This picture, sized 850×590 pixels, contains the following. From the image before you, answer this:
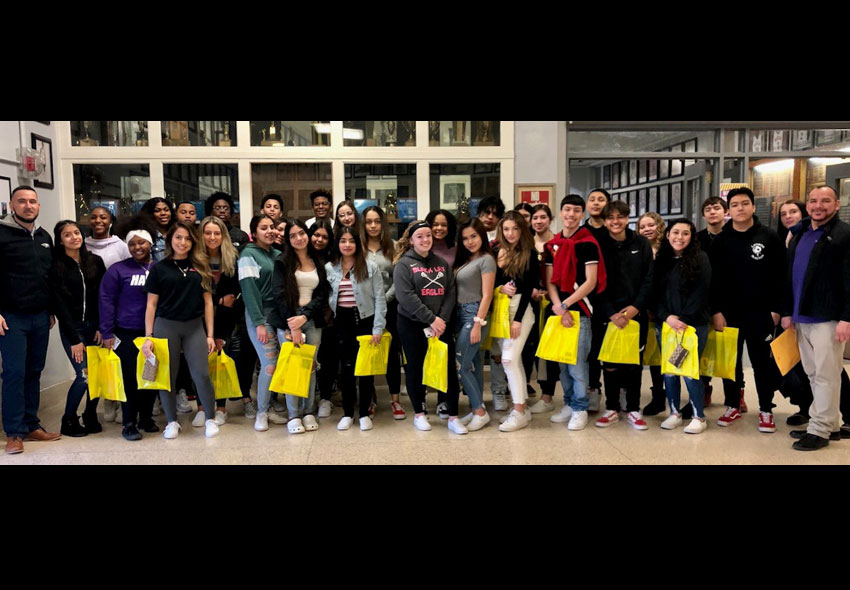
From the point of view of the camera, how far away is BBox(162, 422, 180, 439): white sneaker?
4238mm

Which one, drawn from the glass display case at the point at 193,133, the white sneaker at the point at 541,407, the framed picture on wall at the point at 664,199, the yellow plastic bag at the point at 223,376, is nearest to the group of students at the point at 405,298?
the yellow plastic bag at the point at 223,376

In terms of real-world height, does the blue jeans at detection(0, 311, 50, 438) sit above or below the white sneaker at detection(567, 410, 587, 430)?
above

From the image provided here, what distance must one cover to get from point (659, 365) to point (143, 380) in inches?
150

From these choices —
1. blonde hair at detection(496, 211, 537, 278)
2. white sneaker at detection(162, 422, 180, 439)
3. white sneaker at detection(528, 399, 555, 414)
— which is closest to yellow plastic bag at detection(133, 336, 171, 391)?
white sneaker at detection(162, 422, 180, 439)

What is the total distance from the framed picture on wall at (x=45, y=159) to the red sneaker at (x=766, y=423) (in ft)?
22.0

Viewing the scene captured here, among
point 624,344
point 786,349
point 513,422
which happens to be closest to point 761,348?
point 786,349

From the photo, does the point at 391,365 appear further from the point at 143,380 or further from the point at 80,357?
the point at 80,357

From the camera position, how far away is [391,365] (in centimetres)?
466

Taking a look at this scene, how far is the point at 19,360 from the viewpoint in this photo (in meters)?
4.00

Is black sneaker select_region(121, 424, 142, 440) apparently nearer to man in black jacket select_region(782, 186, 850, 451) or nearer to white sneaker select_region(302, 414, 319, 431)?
white sneaker select_region(302, 414, 319, 431)

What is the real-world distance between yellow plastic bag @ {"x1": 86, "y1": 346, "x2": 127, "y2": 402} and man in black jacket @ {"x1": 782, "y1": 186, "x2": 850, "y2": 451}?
4.62 m

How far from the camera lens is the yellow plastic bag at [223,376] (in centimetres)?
446

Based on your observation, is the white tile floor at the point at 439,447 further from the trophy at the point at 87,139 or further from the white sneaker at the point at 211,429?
the trophy at the point at 87,139

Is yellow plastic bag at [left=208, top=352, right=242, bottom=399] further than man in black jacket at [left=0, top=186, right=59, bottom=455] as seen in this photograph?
Yes
